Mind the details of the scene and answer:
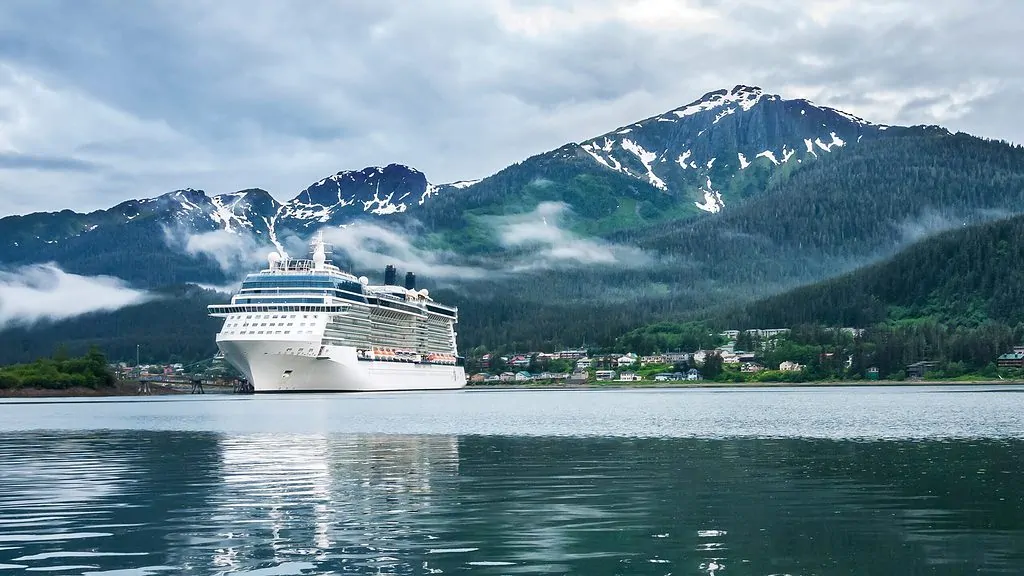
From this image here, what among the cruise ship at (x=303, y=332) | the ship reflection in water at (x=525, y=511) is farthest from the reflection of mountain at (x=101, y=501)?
the cruise ship at (x=303, y=332)

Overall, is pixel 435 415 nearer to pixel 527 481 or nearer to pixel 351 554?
pixel 527 481

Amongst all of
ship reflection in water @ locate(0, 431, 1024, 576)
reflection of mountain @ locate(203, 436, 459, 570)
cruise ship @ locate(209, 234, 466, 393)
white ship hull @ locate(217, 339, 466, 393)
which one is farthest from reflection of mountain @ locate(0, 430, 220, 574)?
cruise ship @ locate(209, 234, 466, 393)

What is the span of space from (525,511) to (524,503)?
175 cm

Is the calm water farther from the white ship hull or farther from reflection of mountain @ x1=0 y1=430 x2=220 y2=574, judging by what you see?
the white ship hull

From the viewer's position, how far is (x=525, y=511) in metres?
31.1

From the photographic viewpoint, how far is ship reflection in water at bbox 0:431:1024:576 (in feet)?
78.1

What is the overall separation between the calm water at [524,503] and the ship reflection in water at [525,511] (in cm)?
10

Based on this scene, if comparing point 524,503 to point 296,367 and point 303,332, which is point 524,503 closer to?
point 303,332

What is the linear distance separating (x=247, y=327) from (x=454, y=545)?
457 feet

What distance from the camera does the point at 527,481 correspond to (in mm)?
38812

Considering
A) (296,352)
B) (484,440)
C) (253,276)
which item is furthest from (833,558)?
(253,276)

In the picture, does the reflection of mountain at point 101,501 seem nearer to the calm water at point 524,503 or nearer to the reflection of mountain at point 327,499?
the calm water at point 524,503

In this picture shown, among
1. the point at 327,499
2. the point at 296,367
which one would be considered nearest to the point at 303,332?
the point at 296,367

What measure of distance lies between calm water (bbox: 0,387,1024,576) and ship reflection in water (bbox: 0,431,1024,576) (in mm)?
96
